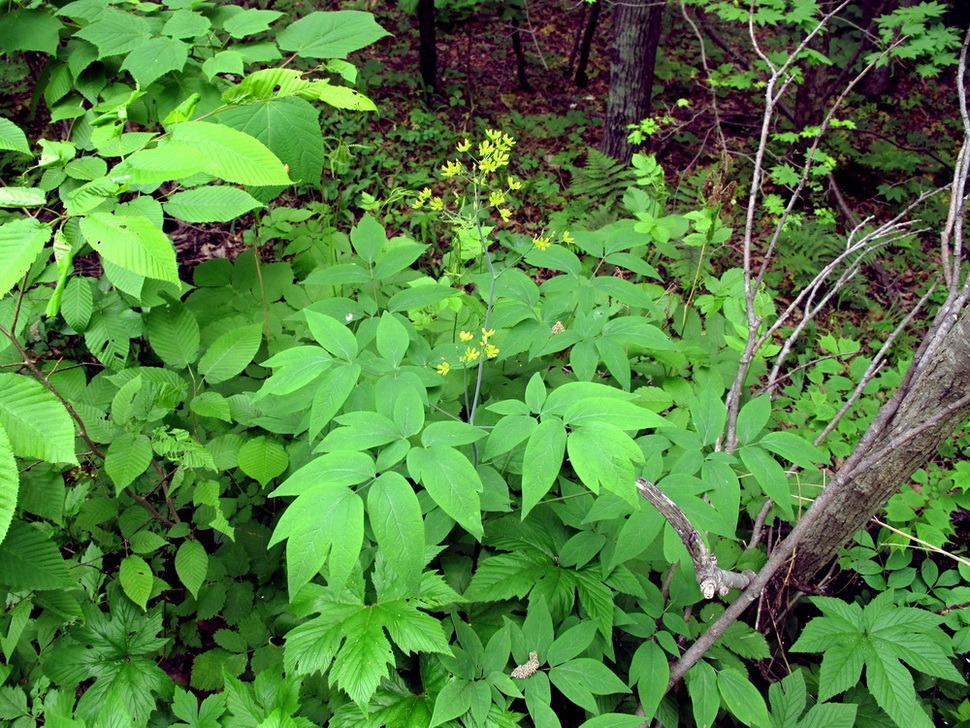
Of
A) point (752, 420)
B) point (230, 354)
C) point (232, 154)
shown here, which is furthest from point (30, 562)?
point (752, 420)

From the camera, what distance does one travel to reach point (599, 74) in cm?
730

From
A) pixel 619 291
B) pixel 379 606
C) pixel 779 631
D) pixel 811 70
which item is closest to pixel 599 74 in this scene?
pixel 811 70

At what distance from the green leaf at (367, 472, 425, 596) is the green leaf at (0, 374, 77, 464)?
0.56 metres

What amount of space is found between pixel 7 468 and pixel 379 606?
815mm

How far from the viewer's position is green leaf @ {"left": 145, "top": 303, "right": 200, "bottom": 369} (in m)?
1.84

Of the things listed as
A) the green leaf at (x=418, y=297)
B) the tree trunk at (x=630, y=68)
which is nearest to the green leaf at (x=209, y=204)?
the green leaf at (x=418, y=297)

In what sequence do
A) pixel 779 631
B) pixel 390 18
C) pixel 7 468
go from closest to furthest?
pixel 7 468
pixel 779 631
pixel 390 18

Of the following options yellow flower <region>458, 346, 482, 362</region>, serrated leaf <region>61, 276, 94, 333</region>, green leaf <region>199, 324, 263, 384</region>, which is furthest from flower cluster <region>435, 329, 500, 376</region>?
serrated leaf <region>61, 276, 94, 333</region>

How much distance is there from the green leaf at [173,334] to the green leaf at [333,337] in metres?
0.59

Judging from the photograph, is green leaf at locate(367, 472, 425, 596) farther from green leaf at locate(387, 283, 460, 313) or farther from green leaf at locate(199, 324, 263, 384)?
green leaf at locate(199, 324, 263, 384)

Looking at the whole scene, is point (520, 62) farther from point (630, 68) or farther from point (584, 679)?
point (584, 679)

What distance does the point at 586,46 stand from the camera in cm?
663

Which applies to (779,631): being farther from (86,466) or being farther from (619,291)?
(86,466)

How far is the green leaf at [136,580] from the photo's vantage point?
5.16ft
